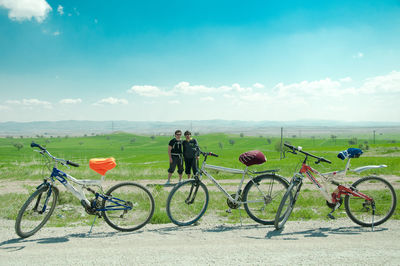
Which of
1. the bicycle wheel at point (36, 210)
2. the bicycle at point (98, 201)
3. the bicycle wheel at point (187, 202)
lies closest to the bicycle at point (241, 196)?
the bicycle wheel at point (187, 202)

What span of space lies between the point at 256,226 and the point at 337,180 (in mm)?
2017

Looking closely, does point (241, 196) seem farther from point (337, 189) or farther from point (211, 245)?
point (337, 189)

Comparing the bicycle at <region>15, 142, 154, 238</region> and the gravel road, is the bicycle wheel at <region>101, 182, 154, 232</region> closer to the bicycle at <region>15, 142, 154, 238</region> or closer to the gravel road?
the bicycle at <region>15, 142, 154, 238</region>

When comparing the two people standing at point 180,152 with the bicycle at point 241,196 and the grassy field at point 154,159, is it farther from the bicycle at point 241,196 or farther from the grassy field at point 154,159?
the bicycle at point 241,196

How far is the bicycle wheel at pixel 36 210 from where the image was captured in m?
5.41

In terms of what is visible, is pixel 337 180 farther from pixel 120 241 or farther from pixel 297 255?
pixel 120 241

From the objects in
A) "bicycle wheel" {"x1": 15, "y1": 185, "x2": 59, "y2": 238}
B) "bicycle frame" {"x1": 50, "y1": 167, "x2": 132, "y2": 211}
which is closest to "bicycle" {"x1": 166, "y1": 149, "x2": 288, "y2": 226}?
"bicycle frame" {"x1": 50, "y1": 167, "x2": 132, "y2": 211}

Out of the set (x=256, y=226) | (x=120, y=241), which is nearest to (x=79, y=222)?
(x=120, y=241)

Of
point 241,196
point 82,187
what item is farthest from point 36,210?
point 241,196

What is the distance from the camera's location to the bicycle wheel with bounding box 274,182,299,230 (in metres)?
5.58

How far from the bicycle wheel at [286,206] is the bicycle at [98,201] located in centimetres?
263

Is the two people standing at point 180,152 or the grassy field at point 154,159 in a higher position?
the two people standing at point 180,152

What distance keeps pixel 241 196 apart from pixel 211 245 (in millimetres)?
1594

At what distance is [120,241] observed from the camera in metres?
5.09
